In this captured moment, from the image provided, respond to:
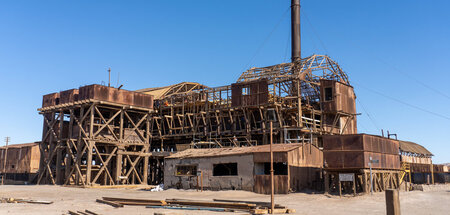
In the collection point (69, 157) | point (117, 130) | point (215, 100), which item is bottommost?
point (69, 157)

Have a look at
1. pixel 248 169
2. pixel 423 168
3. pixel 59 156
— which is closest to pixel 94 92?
pixel 59 156

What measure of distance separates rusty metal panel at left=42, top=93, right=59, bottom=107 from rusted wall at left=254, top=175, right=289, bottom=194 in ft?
99.3

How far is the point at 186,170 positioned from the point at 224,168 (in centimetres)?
386

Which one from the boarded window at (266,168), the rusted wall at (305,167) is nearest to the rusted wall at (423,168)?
the boarded window at (266,168)

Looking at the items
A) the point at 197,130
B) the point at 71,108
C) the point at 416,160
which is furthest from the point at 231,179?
the point at 416,160

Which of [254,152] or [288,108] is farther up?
[288,108]

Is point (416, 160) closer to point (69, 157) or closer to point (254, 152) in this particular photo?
point (254, 152)

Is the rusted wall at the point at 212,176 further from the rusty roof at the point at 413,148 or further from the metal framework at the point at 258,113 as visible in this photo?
the rusty roof at the point at 413,148

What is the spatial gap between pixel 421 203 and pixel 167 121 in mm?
37708

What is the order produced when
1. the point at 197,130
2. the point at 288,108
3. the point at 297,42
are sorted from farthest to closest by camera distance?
the point at 297,42
the point at 197,130
the point at 288,108

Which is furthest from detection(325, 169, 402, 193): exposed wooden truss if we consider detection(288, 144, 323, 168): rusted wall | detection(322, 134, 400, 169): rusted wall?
detection(288, 144, 323, 168): rusted wall

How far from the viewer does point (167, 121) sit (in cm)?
5609

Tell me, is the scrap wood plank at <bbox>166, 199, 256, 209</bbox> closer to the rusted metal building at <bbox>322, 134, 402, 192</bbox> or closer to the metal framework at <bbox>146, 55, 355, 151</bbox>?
the rusted metal building at <bbox>322, 134, 402, 192</bbox>

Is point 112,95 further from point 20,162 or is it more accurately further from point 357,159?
point 20,162
